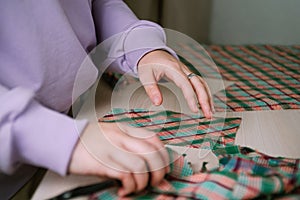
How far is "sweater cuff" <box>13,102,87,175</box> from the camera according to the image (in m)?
0.37

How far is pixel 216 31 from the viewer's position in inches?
70.1

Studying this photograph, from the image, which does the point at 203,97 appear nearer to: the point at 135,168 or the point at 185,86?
the point at 185,86

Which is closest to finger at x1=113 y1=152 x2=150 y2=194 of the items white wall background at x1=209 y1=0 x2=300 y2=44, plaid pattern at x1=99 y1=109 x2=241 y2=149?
plaid pattern at x1=99 y1=109 x2=241 y2=149

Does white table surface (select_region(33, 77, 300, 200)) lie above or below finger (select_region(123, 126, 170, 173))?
below

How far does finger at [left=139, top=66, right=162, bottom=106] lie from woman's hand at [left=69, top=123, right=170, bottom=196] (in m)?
0.17

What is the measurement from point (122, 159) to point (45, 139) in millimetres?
83

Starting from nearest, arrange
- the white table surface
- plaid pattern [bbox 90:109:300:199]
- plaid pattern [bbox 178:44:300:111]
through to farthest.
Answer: plaid pattern [bbox 90:109:300:199] → the white table surface → plaid pattern [bbox 178:44:300:111]

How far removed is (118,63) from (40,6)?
234 mm

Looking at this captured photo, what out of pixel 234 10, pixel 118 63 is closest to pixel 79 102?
pixel 118 63

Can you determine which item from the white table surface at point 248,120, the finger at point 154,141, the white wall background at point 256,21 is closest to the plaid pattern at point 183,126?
the white table surface at point 248,120

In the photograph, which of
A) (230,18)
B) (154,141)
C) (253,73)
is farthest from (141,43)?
(230,18)

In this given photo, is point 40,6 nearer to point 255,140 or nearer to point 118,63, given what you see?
point 118,63

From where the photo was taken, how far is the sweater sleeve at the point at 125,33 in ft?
2.19

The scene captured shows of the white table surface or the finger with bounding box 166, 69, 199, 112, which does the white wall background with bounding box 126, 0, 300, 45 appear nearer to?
the white table surface
